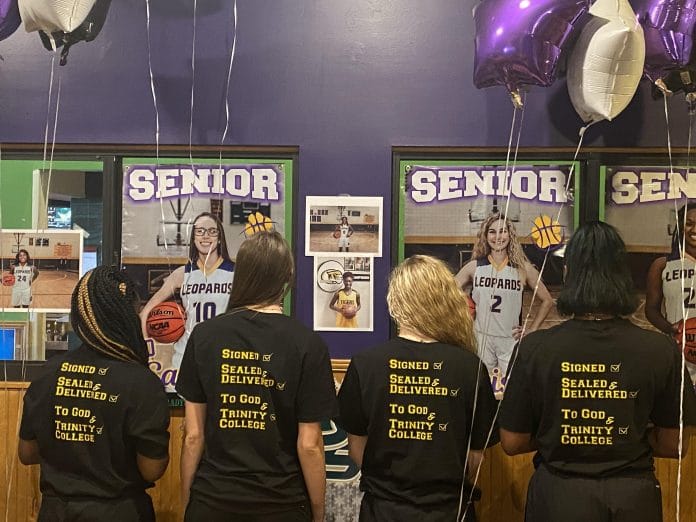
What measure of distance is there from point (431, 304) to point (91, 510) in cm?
110

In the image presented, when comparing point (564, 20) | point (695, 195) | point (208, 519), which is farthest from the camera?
point (695, 195)

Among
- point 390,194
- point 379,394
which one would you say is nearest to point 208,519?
point 379,394

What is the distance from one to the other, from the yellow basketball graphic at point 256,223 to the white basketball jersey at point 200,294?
8.2 inches

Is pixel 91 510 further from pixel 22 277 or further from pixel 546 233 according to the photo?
pixel 546 233

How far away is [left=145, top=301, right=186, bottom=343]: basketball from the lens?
2.59 meters

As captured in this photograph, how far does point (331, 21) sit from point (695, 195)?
1715 mm

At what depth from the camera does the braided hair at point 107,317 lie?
5.37 feet

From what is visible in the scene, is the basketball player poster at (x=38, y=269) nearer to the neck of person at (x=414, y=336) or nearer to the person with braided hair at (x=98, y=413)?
the person with braided hair at (x=98, y=413)

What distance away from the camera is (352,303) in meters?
2.57

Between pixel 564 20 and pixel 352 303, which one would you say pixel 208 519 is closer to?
pixel 352 303

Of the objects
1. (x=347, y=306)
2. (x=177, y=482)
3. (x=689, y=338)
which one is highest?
(x=347, y=306)

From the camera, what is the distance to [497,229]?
2543 mm

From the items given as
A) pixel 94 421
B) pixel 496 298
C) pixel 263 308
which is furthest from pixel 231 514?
pixel 496 298

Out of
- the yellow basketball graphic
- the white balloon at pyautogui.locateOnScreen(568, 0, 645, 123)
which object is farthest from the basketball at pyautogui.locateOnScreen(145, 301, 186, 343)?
the white balloon at pyautogui.locateOnScreen(568, 0, 645, 123)
